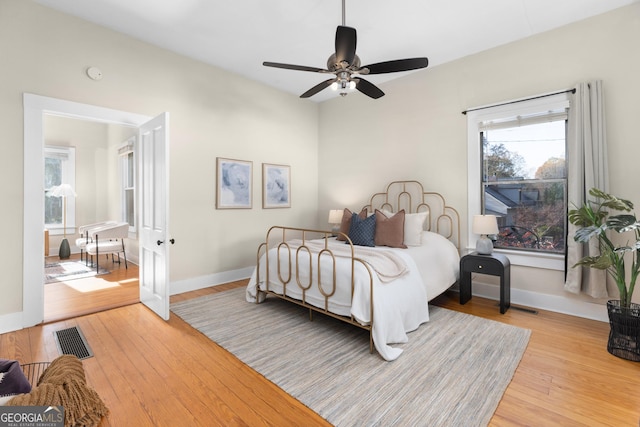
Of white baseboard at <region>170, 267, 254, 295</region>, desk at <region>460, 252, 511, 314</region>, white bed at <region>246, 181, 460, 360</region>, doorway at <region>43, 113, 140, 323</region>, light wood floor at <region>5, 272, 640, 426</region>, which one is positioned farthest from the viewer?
doorway at <region>43, 113, 140, 323</region>

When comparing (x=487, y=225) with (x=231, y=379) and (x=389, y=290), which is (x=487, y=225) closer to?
(x=389, y=290)

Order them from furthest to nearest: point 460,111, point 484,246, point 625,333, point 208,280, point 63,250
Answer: point 63,250, point 208,280, point 460,111, point 484,246, point 625,333

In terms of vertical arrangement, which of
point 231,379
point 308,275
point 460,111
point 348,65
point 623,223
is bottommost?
point 231,379

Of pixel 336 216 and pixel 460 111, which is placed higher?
pixel 460 111

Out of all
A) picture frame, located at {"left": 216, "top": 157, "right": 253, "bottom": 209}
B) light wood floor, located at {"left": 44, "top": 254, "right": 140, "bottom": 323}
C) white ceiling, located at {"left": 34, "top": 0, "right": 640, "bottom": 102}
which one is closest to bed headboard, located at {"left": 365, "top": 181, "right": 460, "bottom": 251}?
white ceiling, located at {"left": 34, "top": 0, "right": 640, "bottom": 102}

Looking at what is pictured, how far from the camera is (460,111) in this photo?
396cm

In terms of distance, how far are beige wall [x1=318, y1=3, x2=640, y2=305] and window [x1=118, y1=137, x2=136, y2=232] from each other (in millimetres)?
3658

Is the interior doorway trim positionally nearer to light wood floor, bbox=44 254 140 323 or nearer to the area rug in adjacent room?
light wood floor, bbox=44 254 140 323

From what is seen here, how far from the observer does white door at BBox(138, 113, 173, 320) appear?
3.09m

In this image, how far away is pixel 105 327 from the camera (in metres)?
2.91

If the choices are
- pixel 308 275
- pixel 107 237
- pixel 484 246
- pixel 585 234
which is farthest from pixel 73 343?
pixel 585 234

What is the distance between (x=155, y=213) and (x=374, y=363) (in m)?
2.67

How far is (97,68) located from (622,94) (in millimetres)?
5401

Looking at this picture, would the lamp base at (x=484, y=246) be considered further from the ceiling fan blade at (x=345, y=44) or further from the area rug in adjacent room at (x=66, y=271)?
the area rug in adjacent room at (x=66, y=271)
